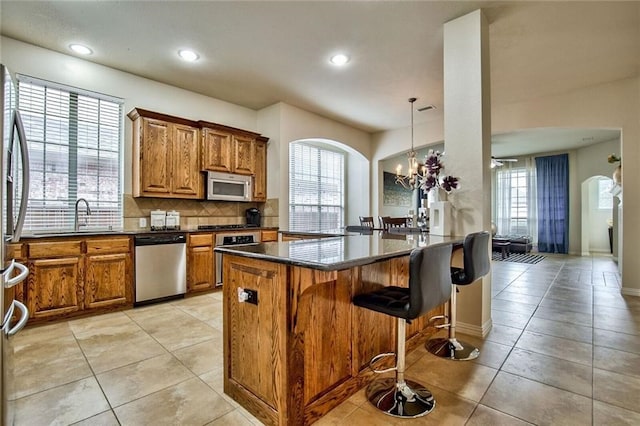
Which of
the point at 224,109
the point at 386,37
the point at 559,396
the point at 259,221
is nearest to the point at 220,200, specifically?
the point at 259,221

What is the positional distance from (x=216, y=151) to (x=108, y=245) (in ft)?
6.28

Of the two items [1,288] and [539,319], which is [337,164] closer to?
[539,319]

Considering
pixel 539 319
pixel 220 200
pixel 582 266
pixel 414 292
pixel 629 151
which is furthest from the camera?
pixel 582 266

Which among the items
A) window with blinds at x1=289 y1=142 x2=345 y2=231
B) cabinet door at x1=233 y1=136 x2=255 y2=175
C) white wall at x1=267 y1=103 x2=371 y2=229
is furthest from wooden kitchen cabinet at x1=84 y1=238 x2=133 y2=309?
window with blinds at x1=289 y1=142 x2=345 y2=231

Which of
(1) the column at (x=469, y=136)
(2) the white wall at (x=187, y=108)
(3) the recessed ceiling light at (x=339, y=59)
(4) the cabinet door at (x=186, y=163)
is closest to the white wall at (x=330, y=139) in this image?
(2) the white wall at (x=187, y=108)

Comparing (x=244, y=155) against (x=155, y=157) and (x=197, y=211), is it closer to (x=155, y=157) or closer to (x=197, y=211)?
(x=197, y=211)

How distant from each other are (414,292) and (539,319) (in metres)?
2.60

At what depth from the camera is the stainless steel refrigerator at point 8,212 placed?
4.01 ft

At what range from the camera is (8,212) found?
4.40 ft

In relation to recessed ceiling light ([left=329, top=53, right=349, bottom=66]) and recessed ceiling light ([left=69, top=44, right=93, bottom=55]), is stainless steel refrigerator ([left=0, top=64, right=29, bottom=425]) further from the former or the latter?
recessed ceiling light ([left=329, top=53, right=349, bottom=66])

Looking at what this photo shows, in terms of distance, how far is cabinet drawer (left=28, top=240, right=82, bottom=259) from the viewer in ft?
9.71

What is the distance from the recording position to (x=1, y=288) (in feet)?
3.89

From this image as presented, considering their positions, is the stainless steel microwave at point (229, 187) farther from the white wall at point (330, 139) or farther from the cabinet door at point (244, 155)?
the white wall at point (330, 139)

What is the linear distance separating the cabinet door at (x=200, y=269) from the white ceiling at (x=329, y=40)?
2405 mm
